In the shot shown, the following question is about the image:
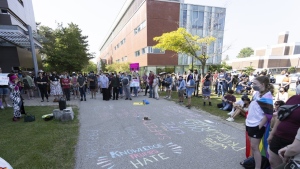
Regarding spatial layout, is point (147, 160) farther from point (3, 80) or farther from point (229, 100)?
point (3, 80)

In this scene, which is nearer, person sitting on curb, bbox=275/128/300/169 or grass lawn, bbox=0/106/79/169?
person sitting on curb, bbox=275/128/300/169

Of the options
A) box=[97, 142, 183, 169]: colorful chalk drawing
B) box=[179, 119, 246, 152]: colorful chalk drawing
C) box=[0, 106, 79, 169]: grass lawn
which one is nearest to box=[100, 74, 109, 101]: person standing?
box=[0, 106, 79, 169]: grass lawn

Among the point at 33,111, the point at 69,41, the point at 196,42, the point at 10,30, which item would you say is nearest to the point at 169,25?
the point at 196,42

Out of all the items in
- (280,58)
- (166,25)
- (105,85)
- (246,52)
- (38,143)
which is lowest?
(38,143)

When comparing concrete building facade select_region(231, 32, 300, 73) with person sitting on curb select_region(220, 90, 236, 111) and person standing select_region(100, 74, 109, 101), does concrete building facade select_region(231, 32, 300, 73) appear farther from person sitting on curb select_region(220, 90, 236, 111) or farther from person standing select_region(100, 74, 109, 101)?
person standing select_region(100, 74, 109, 101)

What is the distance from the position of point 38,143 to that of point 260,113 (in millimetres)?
5338

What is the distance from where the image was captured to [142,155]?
3742mm

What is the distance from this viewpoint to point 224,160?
353 centimetres

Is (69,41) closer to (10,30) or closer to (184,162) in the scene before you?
(10,30)

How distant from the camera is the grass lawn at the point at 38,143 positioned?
3.43 meters

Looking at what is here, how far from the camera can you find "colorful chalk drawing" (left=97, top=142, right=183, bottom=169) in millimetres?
3421

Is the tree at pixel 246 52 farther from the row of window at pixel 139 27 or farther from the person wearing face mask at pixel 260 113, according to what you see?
the person wearing face mask at pixel 260 113

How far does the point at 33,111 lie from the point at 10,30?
520 cm

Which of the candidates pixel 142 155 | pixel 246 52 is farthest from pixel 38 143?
pixel 246 52
